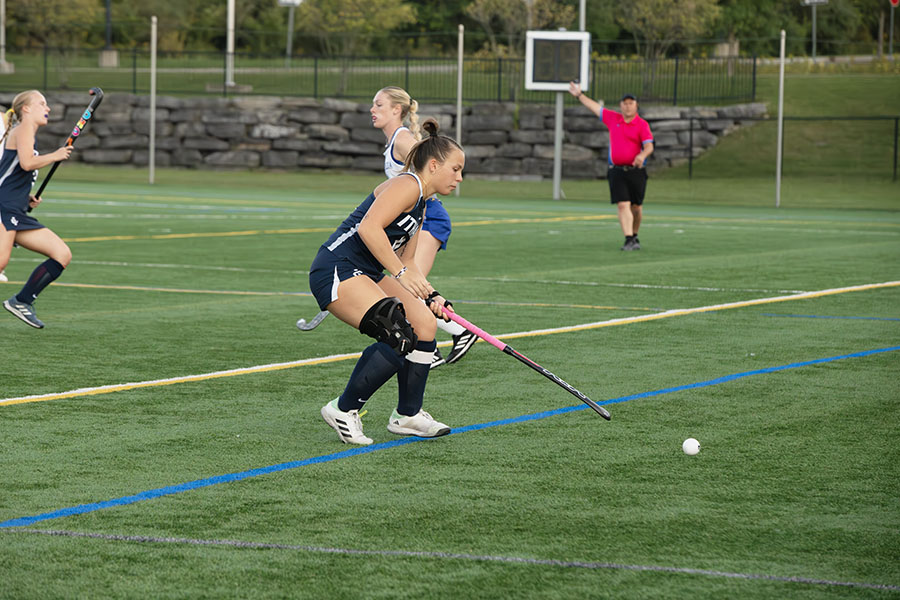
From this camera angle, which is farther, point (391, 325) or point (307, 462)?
point (391, 325)

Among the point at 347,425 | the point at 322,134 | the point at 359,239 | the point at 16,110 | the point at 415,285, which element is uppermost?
the point at 322,134

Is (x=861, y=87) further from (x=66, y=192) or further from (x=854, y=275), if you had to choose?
(x=854, y=275)

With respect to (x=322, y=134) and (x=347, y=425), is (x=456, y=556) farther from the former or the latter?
(x=322, y=134)

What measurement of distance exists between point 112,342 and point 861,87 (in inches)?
1665

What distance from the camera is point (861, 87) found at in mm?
Answer: 48438

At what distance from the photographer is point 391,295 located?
7301mm

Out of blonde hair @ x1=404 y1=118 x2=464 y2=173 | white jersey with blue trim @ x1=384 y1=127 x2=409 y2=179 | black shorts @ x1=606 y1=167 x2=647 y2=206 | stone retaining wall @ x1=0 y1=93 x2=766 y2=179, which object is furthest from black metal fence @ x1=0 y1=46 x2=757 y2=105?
blonde hair @ x1=404 y1=118 x2=464 y2=173

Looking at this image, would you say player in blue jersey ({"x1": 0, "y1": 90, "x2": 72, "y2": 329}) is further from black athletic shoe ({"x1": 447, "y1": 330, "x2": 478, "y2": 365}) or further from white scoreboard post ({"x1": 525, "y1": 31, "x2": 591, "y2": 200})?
white scoreboard post ({"x1": 525, "y1": 31, "x2": 591, "y2": 200})

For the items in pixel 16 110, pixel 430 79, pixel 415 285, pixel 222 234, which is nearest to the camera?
pixel 415 285

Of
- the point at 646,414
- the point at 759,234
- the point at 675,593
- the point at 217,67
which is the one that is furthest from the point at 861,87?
the point at 675,593

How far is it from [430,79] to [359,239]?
118ft

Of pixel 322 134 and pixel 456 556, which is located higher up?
pixel 322 134

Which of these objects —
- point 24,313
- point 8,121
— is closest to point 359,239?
point 24,313

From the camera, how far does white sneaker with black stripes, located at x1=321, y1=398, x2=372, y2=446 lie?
6.88 meters
